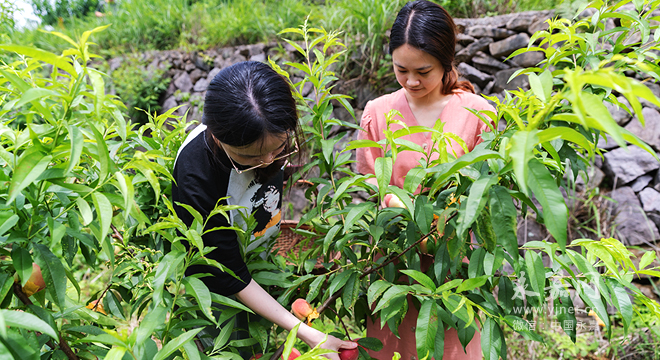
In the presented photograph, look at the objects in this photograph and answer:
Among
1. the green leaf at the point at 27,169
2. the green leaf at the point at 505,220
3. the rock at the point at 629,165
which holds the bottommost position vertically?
the rock at the point at 629,165

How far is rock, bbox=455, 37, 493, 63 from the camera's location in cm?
333

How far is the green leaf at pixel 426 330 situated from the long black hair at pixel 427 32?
944 millimetres

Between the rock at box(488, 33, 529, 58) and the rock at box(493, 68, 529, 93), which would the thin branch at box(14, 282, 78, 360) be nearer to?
the rock at box(493, 68, 529, 93)

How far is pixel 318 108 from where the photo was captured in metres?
1.17

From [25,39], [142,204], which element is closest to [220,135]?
[142,204]

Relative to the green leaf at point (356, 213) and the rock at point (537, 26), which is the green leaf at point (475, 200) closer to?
the green leaf at point (356, 213)

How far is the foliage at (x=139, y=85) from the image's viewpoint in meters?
4.44

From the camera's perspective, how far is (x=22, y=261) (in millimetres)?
636

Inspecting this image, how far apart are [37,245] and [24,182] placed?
0.62ft

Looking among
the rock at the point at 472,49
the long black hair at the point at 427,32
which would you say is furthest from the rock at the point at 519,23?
the long black hair at the point at 427,32

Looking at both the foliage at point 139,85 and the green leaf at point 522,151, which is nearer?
the green leaf at point 522,151

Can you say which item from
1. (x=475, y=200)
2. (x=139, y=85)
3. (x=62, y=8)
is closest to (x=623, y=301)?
(x=475, y=200)

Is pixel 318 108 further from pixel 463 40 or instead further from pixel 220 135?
pixel 463 40

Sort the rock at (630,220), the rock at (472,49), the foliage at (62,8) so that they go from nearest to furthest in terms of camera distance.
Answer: the rock at (630,220) → the rock at (472,49) → the foliage at (62,8)
